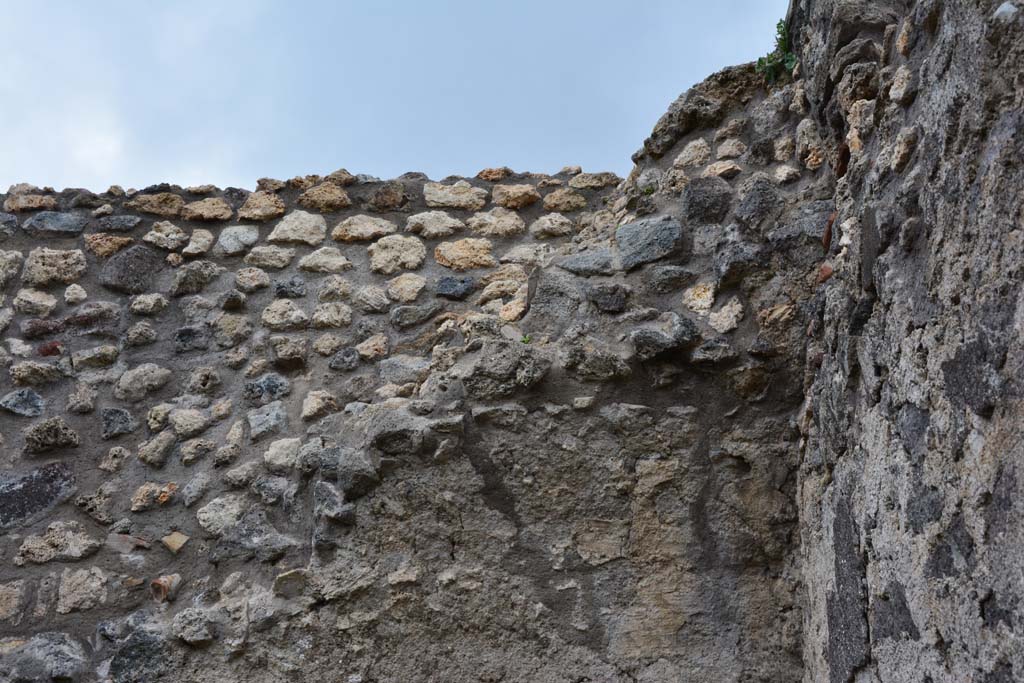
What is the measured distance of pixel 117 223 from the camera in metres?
3.58

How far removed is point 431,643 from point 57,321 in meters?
1.94

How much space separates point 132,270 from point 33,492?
36.4 inches

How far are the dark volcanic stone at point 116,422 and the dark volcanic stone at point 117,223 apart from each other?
2.74ft

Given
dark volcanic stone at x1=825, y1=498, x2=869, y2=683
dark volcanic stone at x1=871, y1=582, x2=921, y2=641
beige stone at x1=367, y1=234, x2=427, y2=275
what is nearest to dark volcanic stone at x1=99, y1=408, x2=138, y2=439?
beige stone at x1=367, y1=234, x2=427, y2=275

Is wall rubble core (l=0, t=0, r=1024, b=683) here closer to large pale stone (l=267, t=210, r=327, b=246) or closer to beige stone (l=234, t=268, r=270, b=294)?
beige stone (l=234, t=268, r=270, b=294)

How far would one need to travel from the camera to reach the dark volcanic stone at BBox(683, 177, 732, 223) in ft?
8.80

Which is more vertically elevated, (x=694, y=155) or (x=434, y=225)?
(x=434, y=225)

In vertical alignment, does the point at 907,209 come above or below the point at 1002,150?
above

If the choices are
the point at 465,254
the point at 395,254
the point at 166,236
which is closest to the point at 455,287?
the point at 465,254

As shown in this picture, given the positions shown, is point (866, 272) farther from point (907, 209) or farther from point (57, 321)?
point (57, 321)

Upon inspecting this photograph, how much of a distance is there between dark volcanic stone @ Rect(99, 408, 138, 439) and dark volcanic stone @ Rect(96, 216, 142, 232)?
0.84m

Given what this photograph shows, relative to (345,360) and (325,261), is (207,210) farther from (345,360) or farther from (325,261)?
(345,360)

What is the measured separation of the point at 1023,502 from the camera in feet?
4.23

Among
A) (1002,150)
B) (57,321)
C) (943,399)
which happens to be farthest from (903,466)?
(57,321)
